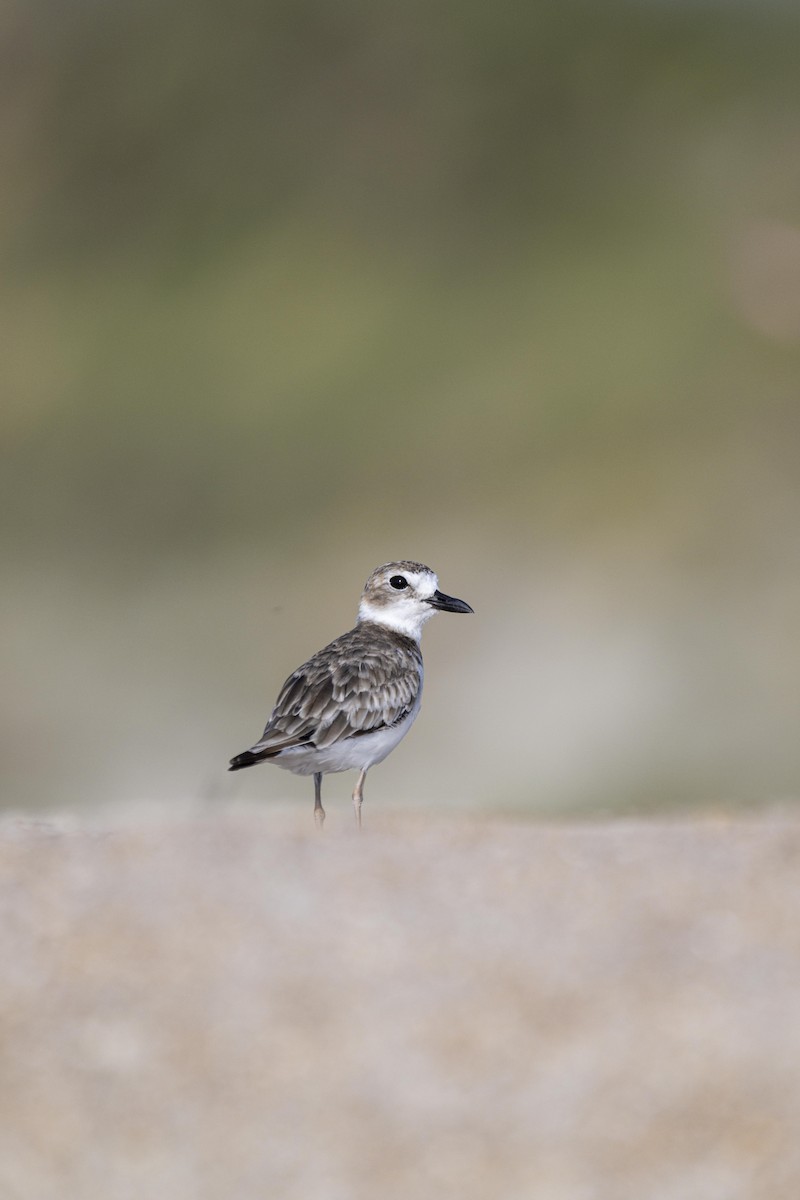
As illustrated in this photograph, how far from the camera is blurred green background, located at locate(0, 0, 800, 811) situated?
93.5ft

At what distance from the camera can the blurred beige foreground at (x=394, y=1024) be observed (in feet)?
15.9

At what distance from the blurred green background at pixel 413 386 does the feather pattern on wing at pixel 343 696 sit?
46.9ft

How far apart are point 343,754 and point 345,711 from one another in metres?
0.26

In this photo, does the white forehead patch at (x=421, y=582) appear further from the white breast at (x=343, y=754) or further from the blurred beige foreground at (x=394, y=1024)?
the blurred beige foreground at (x=394, y=1024)

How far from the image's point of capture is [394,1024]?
539cm

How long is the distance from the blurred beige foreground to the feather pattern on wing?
319 centimetres

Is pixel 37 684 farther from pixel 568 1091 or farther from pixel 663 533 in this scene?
pixel 568 1091

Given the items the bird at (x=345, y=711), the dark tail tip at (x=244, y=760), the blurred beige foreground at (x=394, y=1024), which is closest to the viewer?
→ the blurred beige foreground at (x=394, y=1024)

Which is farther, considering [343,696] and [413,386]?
[413,386]

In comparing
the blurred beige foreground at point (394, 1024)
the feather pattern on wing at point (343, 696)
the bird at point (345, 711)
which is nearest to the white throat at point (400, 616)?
the bird at point (345, 711)

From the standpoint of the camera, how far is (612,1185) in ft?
15.6

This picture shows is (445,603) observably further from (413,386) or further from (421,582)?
(413,386)

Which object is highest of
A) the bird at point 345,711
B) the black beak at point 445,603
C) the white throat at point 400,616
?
the black beak at point 445,603

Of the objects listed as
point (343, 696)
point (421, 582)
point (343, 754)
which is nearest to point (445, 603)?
point (421, 582)
